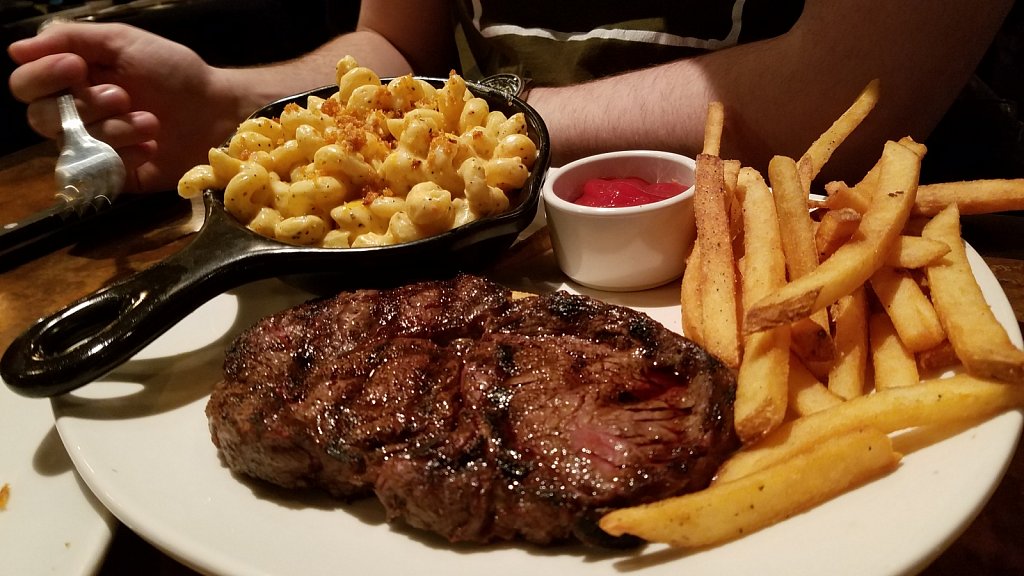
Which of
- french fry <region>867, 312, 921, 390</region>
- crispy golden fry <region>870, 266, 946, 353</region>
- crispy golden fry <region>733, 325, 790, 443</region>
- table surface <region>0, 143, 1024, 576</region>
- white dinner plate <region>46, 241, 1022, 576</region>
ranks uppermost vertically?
crispy golden fry <region>870, 266, 946, 353</region>

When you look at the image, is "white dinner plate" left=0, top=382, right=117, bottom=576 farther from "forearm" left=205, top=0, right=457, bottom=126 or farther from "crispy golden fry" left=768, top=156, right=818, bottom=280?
"forearm" left=205, top=0, right=457, bottom=126

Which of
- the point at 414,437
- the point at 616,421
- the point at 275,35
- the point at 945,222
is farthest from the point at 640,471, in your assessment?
the point at 275,35

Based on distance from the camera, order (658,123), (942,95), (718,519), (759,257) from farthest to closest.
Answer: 1. (658,123)
2. (942,95)
3. (759,257)
4. (718,519)

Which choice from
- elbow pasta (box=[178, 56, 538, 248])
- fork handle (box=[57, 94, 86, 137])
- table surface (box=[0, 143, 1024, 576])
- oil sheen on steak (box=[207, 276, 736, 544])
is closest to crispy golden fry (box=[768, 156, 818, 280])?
oil sheen on steak (box=[207, 276, 736, 544])

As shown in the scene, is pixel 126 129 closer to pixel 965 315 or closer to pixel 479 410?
pixel 479 410

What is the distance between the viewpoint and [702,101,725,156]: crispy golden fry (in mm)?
1777

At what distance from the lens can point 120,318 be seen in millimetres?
1446

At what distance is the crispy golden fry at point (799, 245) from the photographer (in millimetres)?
1300

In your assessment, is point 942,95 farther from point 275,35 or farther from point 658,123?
point 275,35

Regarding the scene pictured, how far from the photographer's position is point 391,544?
119 cm

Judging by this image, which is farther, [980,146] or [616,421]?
[980,146]

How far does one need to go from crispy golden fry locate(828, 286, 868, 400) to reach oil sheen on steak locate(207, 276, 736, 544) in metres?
0.21

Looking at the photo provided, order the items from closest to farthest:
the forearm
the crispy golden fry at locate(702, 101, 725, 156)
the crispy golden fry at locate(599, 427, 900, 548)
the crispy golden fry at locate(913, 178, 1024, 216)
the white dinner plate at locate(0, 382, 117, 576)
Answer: the crispy golden fry at locate(599, 427, 900, 548) → the white dinner plate at locate(0, 382, 117, 576) → the crispy golden fry at locate(913, 178, 1024, 216) → the crispy golden fry at locate(702, 101, 725, 156) → the forearm

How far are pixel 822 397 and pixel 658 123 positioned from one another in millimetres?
1578
